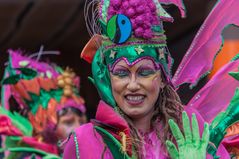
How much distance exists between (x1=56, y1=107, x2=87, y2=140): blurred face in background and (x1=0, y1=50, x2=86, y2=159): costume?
0.11ft

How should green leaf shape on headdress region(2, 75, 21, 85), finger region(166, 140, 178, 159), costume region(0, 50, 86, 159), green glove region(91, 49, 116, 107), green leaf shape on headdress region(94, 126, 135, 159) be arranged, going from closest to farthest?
finger region(166, 140, 178, 159), green leaf shape on headdress region(94, 126, 135, 159), green glove region(91, 49, 116, 107), costume region(0, 50, 86, 159), green leaf shape on headdress region(2, 75, 21, 85)

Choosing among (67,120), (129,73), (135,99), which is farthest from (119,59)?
(67,120)

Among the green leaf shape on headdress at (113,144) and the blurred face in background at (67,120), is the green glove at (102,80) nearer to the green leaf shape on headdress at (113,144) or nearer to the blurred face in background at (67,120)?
the green leaf shape on headdress at (113,144)

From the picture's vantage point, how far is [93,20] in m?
4.16

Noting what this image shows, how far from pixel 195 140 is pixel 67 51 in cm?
910

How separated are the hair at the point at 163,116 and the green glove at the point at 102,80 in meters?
0.07

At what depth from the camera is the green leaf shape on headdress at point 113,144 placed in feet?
12.8

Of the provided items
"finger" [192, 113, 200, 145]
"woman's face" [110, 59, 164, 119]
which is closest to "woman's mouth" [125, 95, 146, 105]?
"woman's face" [110, 59, 164, 119]

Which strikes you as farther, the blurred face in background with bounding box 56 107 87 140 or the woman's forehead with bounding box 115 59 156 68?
the blurred face in background with bounding box 56 107 87 140

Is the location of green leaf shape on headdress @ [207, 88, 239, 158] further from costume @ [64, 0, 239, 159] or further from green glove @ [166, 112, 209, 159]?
green glove @ [166, 112, 209, 159]

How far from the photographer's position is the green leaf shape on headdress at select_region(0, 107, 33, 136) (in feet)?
22.6

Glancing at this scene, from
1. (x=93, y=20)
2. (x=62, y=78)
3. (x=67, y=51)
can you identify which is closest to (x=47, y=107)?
(x=62, y=78)

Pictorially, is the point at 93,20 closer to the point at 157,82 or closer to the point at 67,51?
the point at 157,82

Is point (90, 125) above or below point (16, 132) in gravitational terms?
above
